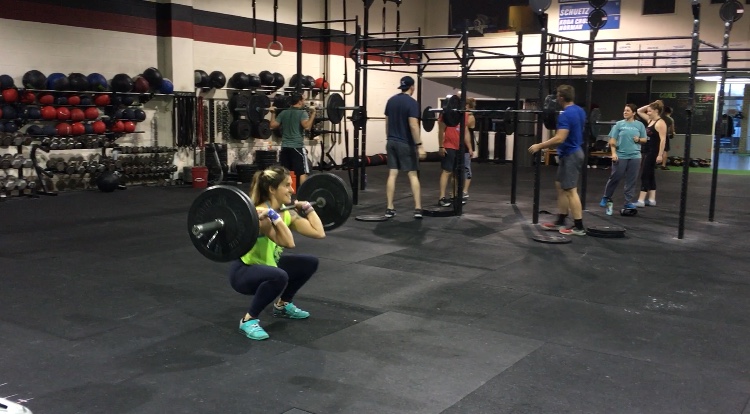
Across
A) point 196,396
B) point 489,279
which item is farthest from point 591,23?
point 196,396

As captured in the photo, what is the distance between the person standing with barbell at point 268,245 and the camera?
2.73 meters

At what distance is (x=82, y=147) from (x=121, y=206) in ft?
4.75

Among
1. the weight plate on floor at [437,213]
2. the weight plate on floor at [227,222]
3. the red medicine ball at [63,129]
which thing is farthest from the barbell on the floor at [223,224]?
the red medicine ball at [63,129]

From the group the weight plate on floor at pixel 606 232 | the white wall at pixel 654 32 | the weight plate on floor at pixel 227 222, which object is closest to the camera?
the weight plate on floor at pixel 227 222

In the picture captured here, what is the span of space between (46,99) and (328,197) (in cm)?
536

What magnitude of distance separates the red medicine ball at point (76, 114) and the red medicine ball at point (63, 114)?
2.6 inches

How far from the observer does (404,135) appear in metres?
5.74

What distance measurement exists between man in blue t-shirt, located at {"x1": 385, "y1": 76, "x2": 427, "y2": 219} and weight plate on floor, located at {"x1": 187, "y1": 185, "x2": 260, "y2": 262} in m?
3.23

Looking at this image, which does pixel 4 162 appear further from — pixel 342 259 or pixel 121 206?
pixel 342 259

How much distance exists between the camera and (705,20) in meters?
11.2

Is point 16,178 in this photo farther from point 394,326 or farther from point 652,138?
point 652,138

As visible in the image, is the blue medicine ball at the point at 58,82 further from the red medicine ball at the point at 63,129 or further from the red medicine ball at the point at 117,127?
the red medicine ball at the point at 117,127

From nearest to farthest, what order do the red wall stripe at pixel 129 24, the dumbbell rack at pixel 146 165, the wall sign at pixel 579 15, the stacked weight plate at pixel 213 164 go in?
the red wall stripe at pixel 129 24 → the dumbbell rack at pixel 146 165 → the stacked weight plate at pixel 213 164 → the wall sign at pixel 579 15

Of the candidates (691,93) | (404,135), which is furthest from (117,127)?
(691,93)
